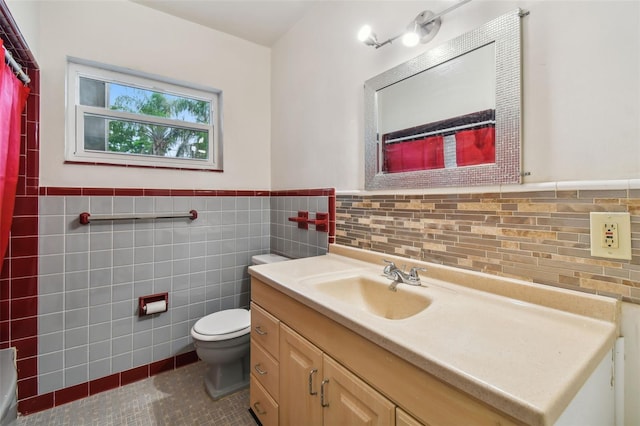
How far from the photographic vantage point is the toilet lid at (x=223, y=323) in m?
1.66

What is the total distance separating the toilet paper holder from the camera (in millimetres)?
1866

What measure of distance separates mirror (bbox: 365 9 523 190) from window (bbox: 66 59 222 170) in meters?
1.37

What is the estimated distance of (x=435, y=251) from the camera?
119 cm

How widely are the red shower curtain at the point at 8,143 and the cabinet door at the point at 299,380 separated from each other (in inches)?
52.1

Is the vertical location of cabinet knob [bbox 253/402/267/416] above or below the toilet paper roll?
below

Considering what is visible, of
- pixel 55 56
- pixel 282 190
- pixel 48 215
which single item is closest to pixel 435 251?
pixel 282 190

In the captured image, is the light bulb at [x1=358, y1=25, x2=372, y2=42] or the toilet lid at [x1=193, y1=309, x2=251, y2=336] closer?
the light bulb at [x1=358, y1=25, x2=372, y2=42]

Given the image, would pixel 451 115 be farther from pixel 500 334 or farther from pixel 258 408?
pixel 258 408

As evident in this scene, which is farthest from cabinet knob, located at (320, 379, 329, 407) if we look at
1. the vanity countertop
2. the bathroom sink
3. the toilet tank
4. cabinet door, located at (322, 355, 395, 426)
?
the toilet tank

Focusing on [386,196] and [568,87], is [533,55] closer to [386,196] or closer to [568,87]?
[568,87]

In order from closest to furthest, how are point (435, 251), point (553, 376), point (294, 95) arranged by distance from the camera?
point (553, 376) → point (435, 251) → point (294, 95)

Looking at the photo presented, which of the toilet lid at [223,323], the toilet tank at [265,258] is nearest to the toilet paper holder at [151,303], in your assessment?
the toilet lid at [223,323]

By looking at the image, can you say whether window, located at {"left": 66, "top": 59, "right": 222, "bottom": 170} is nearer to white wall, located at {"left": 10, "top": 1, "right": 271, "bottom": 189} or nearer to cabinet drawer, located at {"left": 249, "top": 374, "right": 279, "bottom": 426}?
white wall, located at {"left": 10, "top": 1, "right": 271, "bottom": 189}

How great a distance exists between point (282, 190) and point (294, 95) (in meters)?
0.71
